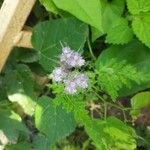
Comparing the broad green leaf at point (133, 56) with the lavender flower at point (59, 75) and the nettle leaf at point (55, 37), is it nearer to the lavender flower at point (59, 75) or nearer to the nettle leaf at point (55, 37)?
the nettle leaf at point (55, 37)

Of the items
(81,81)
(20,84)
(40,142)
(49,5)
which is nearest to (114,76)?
(81,81)

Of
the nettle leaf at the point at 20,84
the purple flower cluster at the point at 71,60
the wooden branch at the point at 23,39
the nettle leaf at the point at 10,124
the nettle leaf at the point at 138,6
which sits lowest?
the nettle leaf at the point at 10,124

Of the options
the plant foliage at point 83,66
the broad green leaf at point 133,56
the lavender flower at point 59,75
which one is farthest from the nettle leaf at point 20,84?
the lavender flower at point 59,75

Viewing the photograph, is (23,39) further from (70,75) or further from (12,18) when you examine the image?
(70,75)

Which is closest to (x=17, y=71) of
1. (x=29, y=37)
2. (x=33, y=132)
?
(x=29, y=37)

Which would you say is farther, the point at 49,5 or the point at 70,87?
the point at 49,5

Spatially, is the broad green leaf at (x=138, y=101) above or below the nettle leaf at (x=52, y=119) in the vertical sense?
above

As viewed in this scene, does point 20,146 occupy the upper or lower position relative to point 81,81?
lower

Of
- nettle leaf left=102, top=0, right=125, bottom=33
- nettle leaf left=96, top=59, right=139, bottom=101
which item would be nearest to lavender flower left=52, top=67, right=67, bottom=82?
nettle leaf left=96, top=59, right=139, bottom=101
